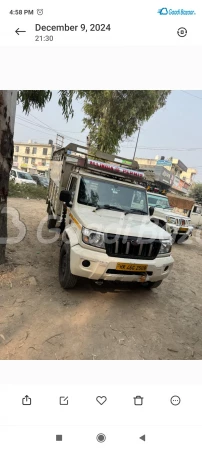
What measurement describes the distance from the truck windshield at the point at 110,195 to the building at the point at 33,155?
51519mm

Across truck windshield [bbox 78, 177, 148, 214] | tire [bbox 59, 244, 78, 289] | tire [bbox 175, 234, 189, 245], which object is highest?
truck windshield [bbox 78, 177, 148, 214]

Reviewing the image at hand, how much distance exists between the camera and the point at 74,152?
566 centimetres

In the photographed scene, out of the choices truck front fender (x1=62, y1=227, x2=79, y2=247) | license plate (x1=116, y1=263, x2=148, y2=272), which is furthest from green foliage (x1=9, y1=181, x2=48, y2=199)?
license plate (x1=116, y1=263, x2=148, y2=272)

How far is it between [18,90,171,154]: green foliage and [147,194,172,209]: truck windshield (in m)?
4.30

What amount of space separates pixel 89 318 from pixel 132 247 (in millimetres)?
1131

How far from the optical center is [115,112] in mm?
12289

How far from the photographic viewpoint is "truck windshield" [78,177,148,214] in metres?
4.34

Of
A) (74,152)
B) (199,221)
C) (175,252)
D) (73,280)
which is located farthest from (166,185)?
(73,280)

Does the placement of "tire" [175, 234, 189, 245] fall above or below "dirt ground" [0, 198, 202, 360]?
below

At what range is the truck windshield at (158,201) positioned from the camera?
420 inches
